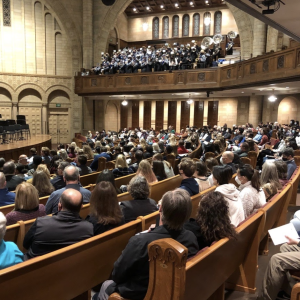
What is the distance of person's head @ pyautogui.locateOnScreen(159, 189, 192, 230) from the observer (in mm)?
2023

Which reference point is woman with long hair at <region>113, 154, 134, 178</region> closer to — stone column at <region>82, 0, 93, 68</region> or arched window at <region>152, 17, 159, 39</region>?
stone column at <region>82, 0, 93, 68</region>

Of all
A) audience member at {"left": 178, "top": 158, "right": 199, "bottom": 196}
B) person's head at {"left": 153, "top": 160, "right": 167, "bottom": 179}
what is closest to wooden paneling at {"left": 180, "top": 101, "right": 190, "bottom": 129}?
person's head at {"left": 153, "top": 160, "right": 167, "bottom": 179}

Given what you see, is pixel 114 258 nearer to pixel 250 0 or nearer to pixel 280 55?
pixel 250 0

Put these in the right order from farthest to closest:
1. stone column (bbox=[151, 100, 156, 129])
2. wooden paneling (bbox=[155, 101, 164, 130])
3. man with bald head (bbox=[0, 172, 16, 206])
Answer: stone column (bbox=[151, 100, 156, 129]), wooden paneling (bbox=[155, 101, 164, 130]), man with bald head (bbox=[0, 172, 16, 206])

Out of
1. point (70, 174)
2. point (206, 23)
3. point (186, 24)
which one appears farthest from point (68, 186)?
point (186, 24)

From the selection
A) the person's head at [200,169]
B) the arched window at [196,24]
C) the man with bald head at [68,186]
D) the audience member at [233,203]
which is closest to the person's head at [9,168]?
the man with bald head at [68,186]

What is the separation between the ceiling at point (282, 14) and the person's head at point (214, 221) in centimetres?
270

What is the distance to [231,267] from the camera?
2.62m

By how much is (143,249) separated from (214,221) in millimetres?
700

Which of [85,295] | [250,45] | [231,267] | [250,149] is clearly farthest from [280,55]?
[85,295]

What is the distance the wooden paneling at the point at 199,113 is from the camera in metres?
19.8

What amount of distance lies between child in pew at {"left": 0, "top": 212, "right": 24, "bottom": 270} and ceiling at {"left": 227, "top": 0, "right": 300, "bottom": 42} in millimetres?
3492

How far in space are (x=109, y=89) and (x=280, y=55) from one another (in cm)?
946

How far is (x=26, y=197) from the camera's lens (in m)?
3.06
